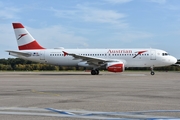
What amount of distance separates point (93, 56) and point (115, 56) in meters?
2.72

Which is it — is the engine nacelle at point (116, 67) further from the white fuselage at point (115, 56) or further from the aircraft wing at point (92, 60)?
the white fuselage at point (115, 56)

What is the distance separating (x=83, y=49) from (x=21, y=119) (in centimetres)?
3272

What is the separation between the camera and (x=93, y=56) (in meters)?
39.3

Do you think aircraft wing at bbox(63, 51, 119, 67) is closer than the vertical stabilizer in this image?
Yes

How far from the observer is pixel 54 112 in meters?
8.91

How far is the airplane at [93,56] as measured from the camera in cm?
3750

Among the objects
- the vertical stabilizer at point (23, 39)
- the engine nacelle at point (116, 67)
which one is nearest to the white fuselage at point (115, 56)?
the vertical stabilizer at point (23, 39)

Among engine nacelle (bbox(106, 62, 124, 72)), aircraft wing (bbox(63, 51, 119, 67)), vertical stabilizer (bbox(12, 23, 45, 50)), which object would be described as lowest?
engine nacelle (bbox(106, 62, 124, 72))

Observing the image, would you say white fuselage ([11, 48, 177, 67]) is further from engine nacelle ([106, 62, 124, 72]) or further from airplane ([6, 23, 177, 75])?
engine nacelle ([106, 62, 124, 72])

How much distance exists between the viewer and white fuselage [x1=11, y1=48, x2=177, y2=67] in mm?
38219

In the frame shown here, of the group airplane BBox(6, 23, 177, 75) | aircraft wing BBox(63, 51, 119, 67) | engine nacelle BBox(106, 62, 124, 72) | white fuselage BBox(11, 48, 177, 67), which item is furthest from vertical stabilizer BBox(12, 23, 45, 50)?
engine nacelle BBox(106, 62, 124, 72)

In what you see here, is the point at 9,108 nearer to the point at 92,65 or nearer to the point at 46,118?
the point at 46,118

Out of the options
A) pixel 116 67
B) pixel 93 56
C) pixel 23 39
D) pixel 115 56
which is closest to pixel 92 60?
pixel 93 56

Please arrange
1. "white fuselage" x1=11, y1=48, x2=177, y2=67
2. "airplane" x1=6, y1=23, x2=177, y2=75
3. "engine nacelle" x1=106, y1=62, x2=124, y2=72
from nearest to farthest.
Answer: "engine nacelle" x1=106, y1=62, x2=124, y2=72, "airplane" x1=6, y1=23, x2=177, y2=75, "white fuselage" x1=11, y1=48, x2=177, y2=67
